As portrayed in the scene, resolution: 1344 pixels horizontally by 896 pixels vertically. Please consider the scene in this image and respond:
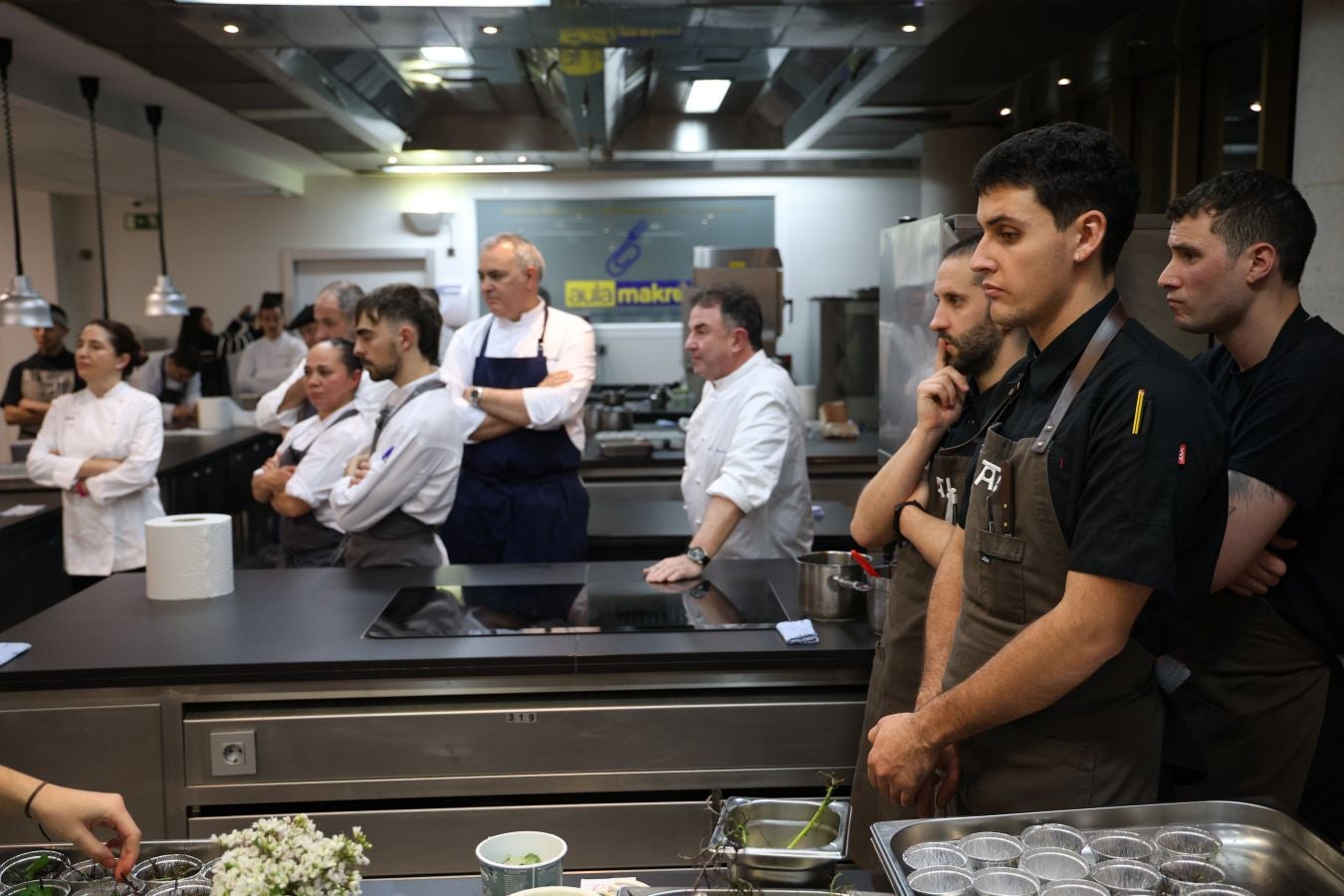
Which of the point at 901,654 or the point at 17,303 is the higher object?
the point at 17,303

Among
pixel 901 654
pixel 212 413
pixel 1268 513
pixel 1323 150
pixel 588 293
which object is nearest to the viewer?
pixel 1268 513

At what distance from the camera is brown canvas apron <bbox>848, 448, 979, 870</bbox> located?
2.32 m

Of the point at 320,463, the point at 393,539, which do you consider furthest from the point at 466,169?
the point at 393,539

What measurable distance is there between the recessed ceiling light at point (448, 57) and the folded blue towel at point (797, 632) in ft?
15.2

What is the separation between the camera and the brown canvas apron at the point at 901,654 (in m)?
2.32

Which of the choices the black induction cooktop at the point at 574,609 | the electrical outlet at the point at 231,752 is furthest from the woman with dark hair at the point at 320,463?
the electrical outlet at the point at 231,752

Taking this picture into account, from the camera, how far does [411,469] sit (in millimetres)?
3303

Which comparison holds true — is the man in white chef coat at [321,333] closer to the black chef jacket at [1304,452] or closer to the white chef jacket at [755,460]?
the white chef jacket at [755,460]

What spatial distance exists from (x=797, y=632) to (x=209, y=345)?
836 centimetres

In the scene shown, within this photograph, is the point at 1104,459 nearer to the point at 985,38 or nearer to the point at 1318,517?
the point at 1318,517

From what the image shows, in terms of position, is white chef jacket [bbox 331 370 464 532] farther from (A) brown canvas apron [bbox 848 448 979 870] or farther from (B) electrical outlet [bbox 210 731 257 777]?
(A) brown canvas apron [bbox 848 448 979 870]

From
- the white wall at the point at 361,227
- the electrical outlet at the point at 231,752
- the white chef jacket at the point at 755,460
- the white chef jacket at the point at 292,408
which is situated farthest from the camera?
the white wall at the point at 361,227

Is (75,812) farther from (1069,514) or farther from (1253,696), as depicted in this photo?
(1253,696)

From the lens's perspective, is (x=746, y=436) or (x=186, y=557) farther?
(x=746, y=436)
